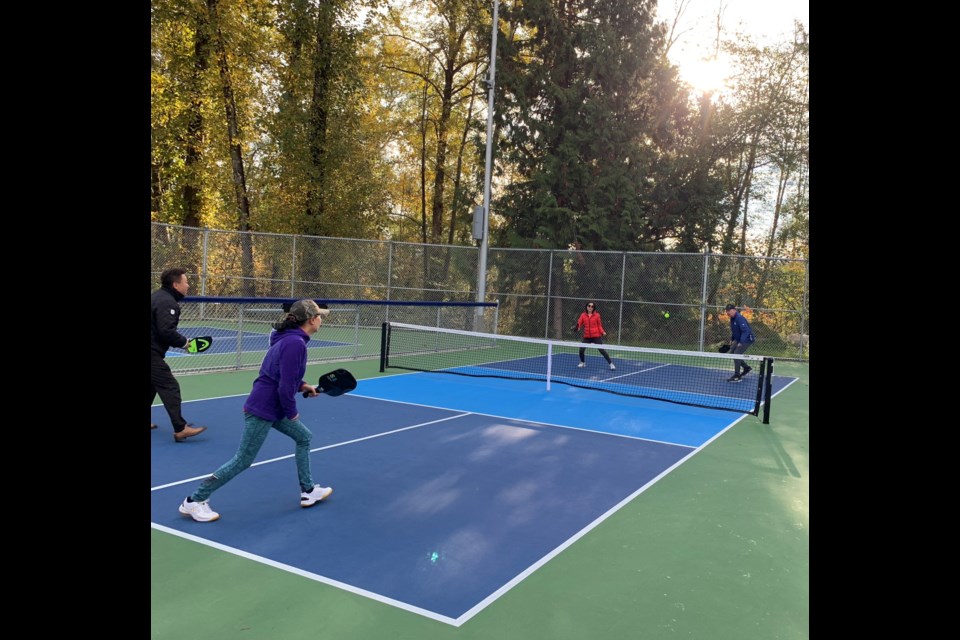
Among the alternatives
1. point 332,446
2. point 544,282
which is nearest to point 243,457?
point 332,446

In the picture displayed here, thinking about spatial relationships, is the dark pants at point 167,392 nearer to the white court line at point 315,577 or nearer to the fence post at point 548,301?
the white court line at point 315,577

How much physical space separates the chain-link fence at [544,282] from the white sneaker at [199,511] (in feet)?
53.2

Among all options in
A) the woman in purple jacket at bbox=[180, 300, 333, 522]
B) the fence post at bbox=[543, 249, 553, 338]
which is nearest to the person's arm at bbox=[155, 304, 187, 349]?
the woman in purple jacket at bbox=[180, 300, 333, 522]

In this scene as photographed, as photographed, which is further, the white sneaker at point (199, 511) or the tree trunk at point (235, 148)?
the tree trunk at point (235, 148)

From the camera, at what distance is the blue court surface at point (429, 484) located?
5.12 meters

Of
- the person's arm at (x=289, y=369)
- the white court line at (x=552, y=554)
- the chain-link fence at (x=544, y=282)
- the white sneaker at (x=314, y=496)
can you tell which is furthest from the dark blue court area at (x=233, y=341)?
the white court line at (x=552, y=554)

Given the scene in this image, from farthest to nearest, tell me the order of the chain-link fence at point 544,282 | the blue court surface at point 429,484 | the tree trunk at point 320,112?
the tree trunk at point 320,112
the chain-link fence at point 544,282
the blue court surface at point 429,484

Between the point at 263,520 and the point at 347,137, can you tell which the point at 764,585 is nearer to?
the point at 263,520

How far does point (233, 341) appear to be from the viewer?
57.2ft

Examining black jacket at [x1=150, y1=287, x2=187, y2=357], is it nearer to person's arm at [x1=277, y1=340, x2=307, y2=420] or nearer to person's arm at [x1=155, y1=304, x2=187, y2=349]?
Answer: person's arm at [x1=155, y1=304, x2=187, y2=349]

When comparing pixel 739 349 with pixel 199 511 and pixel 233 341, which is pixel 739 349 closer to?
pixel 233 341

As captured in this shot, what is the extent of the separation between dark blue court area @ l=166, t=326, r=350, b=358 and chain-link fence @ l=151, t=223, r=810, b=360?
6.46 ft
